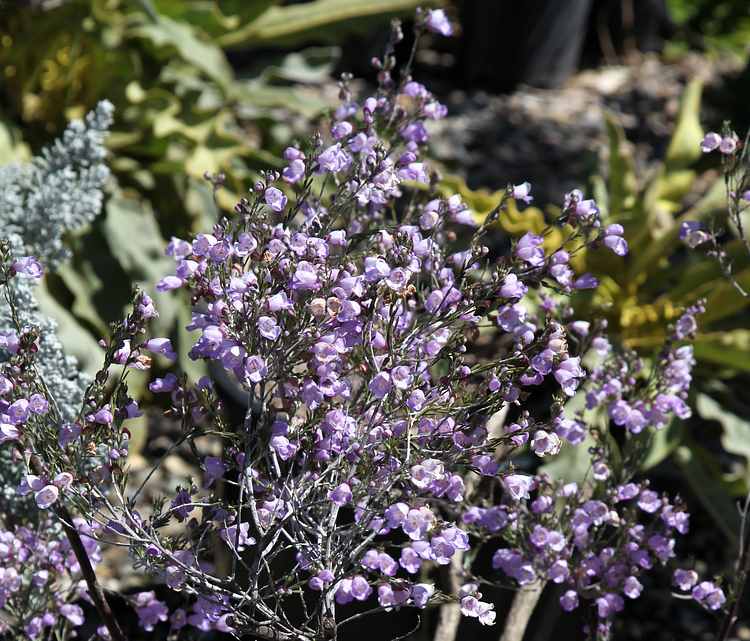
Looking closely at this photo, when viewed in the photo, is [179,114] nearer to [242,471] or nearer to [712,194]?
[712,194]

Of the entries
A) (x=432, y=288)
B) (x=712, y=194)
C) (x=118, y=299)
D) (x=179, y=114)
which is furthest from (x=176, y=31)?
(x=432, y=288)

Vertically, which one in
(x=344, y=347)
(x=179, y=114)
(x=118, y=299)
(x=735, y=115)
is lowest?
(x=735, y=115)

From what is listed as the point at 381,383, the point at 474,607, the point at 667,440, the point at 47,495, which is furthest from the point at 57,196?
the point at 667,440

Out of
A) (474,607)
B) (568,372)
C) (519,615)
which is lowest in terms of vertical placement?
(519,615)

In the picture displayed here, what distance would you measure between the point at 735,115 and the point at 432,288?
9.86 feet

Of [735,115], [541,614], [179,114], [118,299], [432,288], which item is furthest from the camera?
[735,115]

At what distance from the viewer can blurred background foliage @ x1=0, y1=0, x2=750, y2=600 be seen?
2902mm

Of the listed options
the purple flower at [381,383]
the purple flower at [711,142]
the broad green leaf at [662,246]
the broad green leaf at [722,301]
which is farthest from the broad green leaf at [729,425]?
the purple flower at [381,383]

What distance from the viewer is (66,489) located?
1.34 meters

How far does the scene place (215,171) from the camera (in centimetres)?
318

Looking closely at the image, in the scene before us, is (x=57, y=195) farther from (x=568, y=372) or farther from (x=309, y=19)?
(x=309, y=19)

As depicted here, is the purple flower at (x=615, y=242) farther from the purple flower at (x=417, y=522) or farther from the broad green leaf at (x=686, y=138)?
the broad green leaf at (x=686, y=138)

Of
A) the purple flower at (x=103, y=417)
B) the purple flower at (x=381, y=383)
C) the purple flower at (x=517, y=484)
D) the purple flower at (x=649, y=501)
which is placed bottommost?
the purple flower at (x=649, y=501)

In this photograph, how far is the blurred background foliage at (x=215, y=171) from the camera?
2.90 metres
